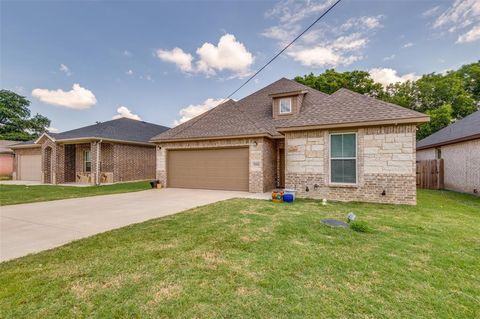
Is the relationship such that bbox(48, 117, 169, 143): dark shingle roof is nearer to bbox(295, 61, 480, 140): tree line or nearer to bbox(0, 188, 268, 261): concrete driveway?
bbox(0, 188, 268, 261): concrete driveway

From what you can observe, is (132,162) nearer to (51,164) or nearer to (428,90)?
(51,164)

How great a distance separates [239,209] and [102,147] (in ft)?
43.6

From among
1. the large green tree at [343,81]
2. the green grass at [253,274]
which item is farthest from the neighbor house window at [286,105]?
the large green tree at [343,81]

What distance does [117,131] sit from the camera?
16594mm

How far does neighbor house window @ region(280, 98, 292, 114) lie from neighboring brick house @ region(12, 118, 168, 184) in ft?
34.7

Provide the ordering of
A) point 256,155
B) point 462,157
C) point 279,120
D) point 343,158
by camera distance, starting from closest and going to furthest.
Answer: point 343,158 < point 256,155 < point 462,157 < point 279,120

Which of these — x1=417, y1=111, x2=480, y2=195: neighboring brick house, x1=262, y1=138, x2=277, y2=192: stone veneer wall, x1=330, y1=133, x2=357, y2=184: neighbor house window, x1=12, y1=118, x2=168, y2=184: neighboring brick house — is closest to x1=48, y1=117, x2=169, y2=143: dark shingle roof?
x1=12, y1=118, x2=168, y2=184: neighboring brick house

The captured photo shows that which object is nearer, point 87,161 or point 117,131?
point 87,161

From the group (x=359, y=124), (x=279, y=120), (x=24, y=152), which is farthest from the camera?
(x=24, y=152)

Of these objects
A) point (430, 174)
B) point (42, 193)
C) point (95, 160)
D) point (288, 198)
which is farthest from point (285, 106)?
point (95, 160)

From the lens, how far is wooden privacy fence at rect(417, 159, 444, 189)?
12.8 metres

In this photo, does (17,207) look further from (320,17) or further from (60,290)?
(320,17)

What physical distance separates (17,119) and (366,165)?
4699 centimetres

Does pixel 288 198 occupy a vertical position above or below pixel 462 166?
below
